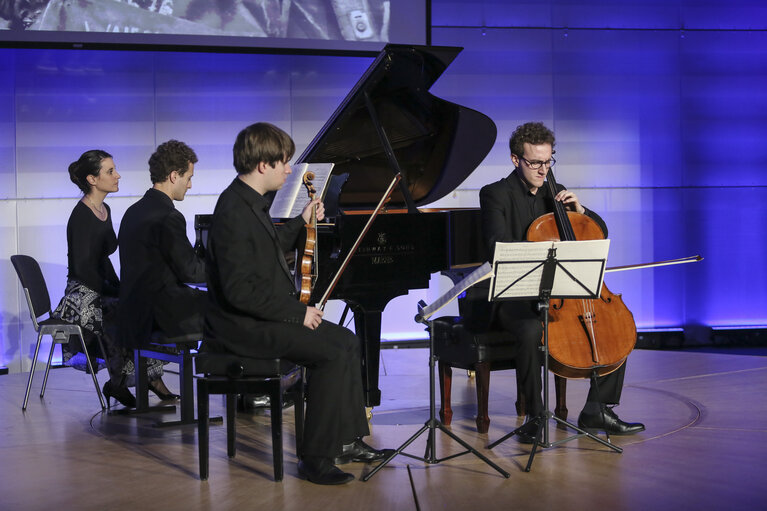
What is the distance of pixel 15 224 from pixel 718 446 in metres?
5.46

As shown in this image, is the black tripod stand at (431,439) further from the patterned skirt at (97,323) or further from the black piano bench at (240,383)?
the patterned skirt at (97,323)

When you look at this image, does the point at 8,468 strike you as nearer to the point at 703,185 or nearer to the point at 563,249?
the point at 563,249

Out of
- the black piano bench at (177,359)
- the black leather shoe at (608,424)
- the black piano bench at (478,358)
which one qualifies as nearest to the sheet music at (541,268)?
the black piano bench at (478,358)

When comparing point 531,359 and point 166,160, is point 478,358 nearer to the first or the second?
point 531,359

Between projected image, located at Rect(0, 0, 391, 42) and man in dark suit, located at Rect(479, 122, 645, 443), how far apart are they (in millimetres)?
3051

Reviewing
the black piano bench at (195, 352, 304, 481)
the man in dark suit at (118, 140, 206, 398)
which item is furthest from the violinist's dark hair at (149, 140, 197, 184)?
the black piano bench at (195, 352, 304, 481)

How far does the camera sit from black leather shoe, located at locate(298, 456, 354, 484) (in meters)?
2.93

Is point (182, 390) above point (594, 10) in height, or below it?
below

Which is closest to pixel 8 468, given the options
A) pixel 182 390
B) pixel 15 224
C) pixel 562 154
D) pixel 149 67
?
pixel 182 390

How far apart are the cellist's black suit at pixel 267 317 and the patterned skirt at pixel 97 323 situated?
1.63 metres

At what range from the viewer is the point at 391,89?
4379 millimetres

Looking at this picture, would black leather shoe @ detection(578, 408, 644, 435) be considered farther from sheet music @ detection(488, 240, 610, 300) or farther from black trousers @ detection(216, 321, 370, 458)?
black trousers @ detection(216, 321, 370, 458)

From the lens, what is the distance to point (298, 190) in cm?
384

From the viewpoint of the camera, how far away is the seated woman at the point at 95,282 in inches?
175
